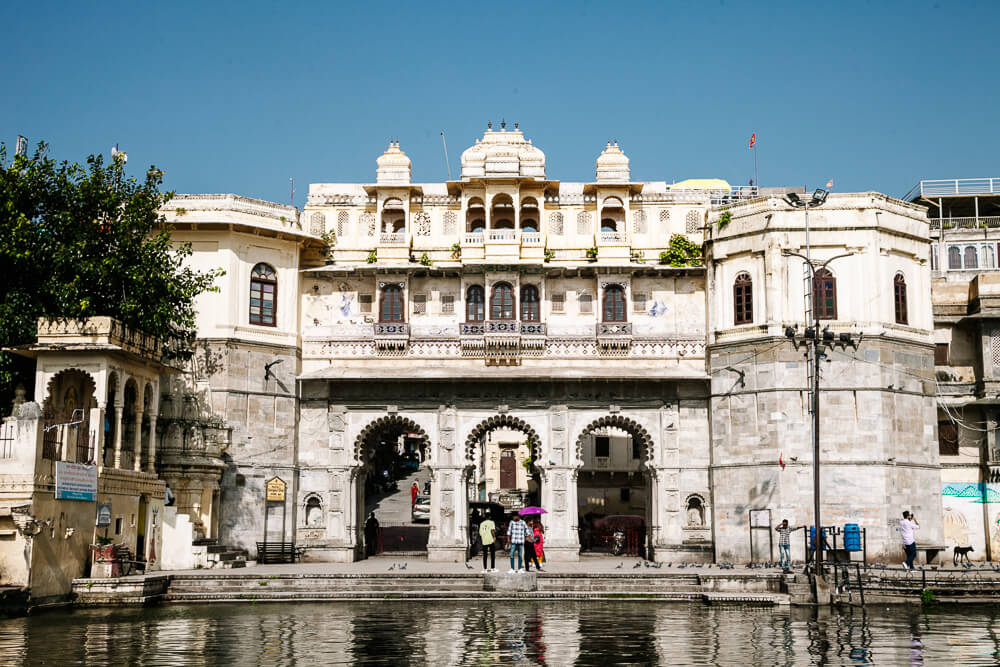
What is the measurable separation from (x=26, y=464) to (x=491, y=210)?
18777mm

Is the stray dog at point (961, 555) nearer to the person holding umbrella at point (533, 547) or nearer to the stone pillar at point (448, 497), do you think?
the person holding umbrella at point (533, 547)

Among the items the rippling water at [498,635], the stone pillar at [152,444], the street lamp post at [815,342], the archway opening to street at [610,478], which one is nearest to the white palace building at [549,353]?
the street lamp post at [815,342]

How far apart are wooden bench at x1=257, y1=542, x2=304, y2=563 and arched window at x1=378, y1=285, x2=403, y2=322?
8.14 meters

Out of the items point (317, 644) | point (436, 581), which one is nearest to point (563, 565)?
point (436, 581)

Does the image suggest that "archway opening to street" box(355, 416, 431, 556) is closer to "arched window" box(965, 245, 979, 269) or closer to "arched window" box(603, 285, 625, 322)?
"arched window" box(603, 285, 625, 322)

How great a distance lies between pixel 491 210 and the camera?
3909 cm

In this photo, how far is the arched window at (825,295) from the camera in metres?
35.8

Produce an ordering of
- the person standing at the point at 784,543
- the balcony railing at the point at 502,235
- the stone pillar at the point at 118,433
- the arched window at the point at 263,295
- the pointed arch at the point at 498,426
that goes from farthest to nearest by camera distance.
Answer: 1. the balcony railing at the point at 502,235
2. the pointed arch at the point at 498,426
3. the arched window at the point at 263,295
4. the person standing at the point at 784,543
5. the stone pillar at the point at 118,433

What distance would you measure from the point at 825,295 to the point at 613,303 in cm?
696

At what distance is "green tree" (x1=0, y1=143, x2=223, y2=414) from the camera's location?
29.1 m

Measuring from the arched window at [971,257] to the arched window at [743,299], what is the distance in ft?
41.0

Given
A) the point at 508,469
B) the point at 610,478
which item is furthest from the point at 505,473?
the point at 610,478

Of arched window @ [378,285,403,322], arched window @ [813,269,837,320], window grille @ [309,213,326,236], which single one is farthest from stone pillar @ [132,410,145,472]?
arched window @ [813,269,837,320]

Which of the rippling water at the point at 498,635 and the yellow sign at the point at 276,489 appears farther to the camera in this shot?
the yellow sign at the point at 276,489
